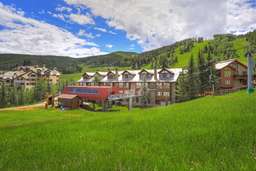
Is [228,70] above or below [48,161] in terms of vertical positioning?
above

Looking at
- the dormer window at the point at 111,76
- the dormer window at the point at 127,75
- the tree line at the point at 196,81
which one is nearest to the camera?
the tree line at the point at 196,81

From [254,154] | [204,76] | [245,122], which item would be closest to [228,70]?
[204,76]

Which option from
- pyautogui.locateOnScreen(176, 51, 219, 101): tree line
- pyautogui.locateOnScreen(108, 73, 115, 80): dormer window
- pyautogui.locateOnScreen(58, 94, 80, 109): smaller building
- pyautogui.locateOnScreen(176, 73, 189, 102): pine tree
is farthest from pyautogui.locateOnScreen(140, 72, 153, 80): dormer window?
pyautogui.locateOnScreen(58, 94, 80, 109): smaller building

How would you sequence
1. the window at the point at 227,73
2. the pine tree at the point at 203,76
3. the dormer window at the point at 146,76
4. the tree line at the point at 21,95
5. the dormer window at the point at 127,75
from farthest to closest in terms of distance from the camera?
1. the tree line at the point at 21,95
2. the dormer window at the point at 127,75
3. the dormer window at the point at 146,76
4. the window at the point at 227,73
5. the pine tree at the point at 203,76

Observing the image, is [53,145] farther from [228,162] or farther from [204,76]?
[204,76]

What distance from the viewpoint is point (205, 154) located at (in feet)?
30.3

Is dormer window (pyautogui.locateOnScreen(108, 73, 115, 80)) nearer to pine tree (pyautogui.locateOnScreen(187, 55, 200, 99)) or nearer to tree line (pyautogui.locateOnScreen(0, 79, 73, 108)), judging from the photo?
tree line (pyautogui.locateOnScreen(0, 79, 73, 108))

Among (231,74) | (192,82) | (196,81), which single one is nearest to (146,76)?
(192,82)

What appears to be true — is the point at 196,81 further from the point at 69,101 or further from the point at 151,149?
the point at 151,149

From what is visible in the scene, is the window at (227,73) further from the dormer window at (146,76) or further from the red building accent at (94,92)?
the red building accent at (94,92)

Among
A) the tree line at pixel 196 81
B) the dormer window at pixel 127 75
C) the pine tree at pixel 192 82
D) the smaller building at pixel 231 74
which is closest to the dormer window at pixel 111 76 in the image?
the dormer window at pixel 127 75

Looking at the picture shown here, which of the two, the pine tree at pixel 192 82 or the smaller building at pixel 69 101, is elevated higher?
the pine tree at pixel 192 82

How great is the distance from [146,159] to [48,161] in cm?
391

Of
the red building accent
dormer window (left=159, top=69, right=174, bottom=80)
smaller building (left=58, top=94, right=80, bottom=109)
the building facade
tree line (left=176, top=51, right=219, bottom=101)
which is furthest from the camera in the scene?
dormer window (left=159, top=69, right=174, bottom=80)
